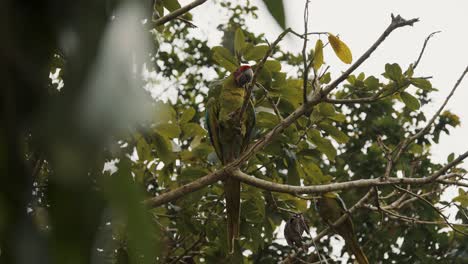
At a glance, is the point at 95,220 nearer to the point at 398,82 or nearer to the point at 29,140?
the point at 29,140

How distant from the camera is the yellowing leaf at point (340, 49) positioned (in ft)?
5.38

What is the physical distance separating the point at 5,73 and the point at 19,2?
0.11 feet

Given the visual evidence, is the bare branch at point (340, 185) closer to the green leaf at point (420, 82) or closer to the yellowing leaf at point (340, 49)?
the green leaf at point (420, 82)

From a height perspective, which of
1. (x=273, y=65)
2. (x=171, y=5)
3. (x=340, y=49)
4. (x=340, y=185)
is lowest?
(x=340, y=185)

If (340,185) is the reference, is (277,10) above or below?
below

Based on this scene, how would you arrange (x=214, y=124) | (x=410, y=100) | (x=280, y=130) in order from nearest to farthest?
1. (x=280, y=130)
2. (x=410, y=100)
3. (x=214, y=124)

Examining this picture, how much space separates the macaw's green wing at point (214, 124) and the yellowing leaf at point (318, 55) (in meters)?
0.56

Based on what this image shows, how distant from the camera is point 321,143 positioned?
208 centimetres

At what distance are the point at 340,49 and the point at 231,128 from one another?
2.31 ft

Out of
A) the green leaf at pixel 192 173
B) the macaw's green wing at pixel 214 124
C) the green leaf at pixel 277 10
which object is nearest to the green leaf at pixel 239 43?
the macaw's green wing at pixel 214 124

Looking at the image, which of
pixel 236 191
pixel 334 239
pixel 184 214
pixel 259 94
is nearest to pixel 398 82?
pixel 259 94

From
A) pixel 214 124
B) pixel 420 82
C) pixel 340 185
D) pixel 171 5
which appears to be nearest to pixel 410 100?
pixel 420 82

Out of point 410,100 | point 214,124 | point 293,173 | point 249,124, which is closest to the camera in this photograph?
point 410,100

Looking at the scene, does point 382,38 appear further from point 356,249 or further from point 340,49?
point 356,249
